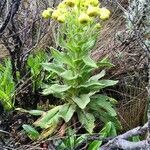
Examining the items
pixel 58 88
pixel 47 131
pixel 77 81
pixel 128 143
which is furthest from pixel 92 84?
pixel 128 143

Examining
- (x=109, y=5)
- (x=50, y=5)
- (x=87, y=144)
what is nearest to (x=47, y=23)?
(x=50, y=5)

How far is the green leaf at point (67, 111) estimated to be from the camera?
9.36ft

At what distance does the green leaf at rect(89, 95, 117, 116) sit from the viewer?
287cm

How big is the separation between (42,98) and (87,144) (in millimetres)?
782

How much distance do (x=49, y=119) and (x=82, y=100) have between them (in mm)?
267

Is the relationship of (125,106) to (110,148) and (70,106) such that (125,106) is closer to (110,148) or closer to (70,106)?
(70,106)

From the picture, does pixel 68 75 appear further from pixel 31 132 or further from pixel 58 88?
pixel 31 132

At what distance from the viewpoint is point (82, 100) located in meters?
2.90

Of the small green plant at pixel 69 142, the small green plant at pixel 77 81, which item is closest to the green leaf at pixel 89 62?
the small green plant at pixel 77 81

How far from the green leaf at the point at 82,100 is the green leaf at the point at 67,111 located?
0.06 metres

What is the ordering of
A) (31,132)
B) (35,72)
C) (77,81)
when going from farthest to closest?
(35,72), (77,81), (31,132)

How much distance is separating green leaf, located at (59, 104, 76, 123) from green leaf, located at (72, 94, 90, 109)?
6cm

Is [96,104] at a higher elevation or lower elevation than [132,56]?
lower

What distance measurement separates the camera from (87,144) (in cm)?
264
